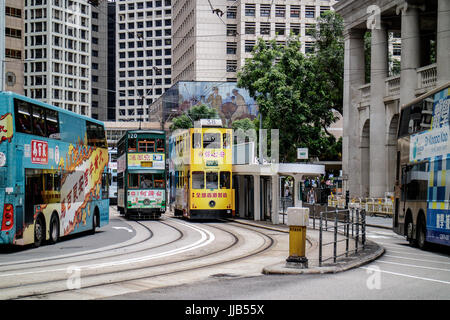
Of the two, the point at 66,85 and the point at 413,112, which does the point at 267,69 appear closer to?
the point at 413,112

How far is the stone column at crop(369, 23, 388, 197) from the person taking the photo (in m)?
40.5

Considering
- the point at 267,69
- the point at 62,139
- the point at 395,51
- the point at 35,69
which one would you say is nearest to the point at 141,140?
the point at 62,139

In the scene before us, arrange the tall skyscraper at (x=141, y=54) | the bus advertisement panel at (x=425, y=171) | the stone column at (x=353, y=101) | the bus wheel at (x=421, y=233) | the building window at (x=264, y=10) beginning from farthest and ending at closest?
the tall skyscraper at (x=141, y=54) < the building window at (x=264, y=10) < the stone column at (x=353, y=101) < the bus wheel at (x=421, y=233) < the bus advertisement panel at (x=425, y=171)


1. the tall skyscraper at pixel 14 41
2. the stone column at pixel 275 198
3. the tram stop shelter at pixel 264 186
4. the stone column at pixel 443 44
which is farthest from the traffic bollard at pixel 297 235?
the tall skyscraper at pixel 14 41

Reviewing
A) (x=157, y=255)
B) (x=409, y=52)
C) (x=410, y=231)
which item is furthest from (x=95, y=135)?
(x=409, y=52)

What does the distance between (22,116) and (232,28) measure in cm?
8004

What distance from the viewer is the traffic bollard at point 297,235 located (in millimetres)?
11953

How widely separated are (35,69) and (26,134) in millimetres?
101370

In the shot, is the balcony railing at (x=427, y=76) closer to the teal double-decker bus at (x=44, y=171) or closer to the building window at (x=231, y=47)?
the teal double-decker bus at (x=44, y=171)

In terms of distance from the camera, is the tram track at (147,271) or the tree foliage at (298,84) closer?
the tram track at (147,271)

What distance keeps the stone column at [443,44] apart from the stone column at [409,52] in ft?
11.4

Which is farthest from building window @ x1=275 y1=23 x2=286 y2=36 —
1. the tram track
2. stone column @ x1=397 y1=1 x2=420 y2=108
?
the tram track

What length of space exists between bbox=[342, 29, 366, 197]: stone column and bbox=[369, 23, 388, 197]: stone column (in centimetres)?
362

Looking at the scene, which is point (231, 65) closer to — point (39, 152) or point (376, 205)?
point (376, 205)
